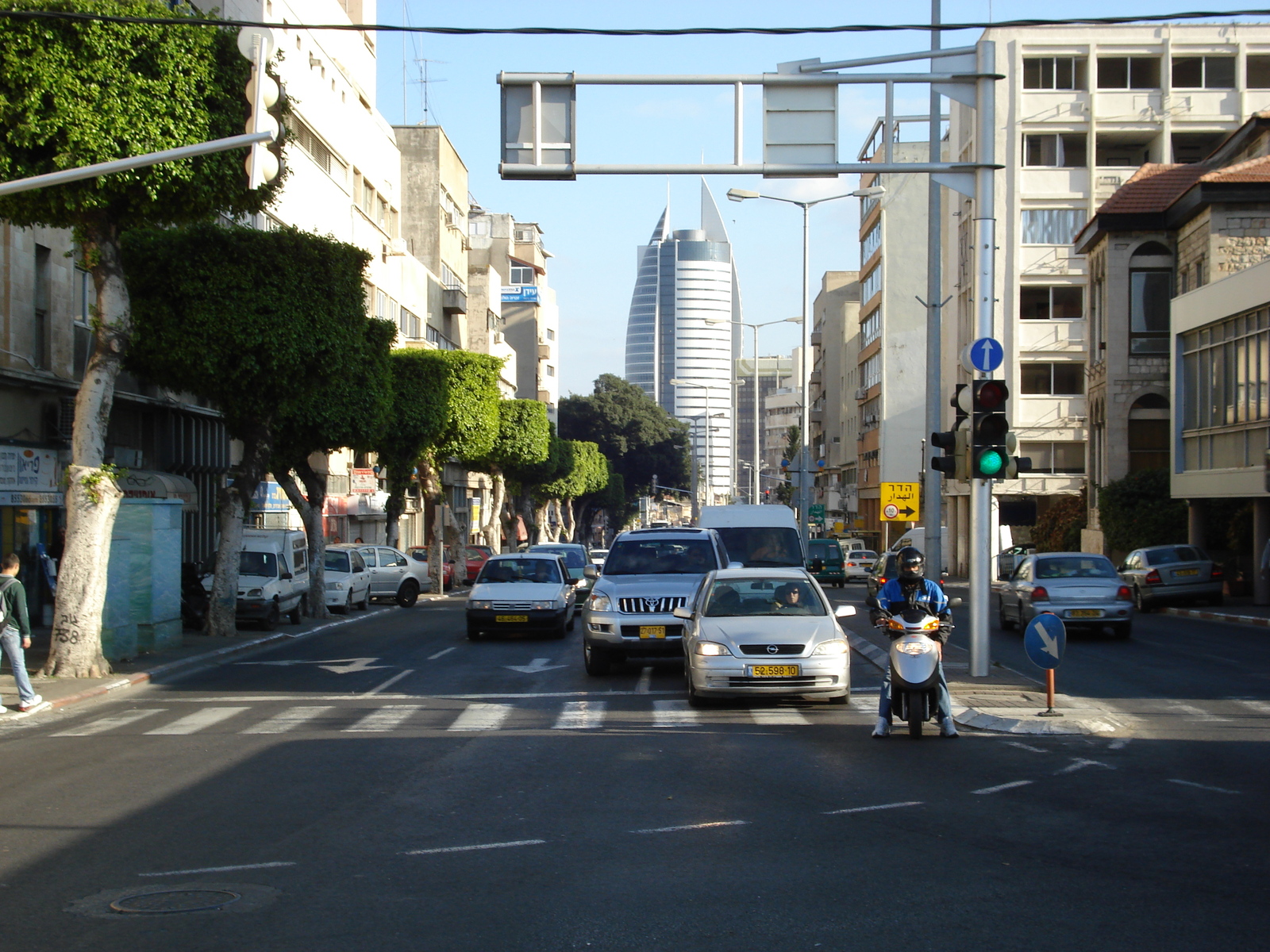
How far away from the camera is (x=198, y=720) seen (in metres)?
13.8

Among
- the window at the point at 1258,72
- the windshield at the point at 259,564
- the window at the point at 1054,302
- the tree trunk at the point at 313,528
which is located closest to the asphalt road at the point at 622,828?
the windshield at the point at 259,564

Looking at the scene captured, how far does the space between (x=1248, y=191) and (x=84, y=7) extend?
31.3 metres

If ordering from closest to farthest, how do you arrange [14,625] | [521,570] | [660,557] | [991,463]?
1. [991,463]
2. [14,625]
3. [660,557]
4. [521,570]

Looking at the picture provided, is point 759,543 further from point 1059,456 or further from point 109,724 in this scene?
point 1059,456

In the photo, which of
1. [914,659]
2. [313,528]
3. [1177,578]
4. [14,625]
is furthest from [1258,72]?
[14,625]

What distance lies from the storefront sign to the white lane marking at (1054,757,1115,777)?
63.7 ft

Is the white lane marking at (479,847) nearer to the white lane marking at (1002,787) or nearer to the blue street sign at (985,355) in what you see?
the white lane marking at (1002,787)

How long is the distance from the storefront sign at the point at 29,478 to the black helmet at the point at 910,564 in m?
17.7

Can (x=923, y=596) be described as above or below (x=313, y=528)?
below

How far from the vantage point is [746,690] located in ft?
44.5

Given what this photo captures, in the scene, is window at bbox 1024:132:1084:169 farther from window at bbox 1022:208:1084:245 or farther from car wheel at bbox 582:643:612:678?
car wheel at bbox 582:643:612:678

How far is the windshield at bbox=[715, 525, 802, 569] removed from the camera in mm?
22828

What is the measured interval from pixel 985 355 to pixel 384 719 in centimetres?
780

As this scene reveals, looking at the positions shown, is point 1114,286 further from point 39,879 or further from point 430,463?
point 39,879
